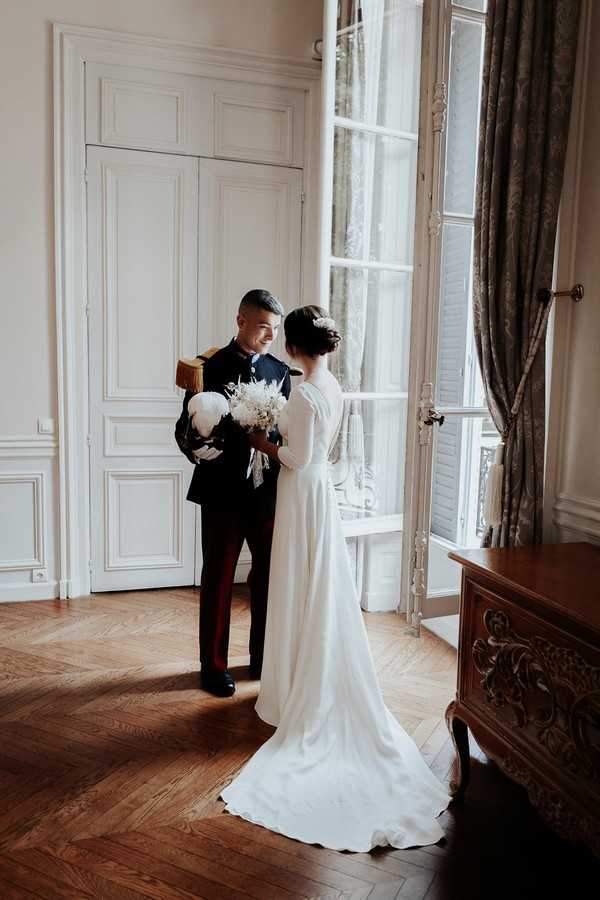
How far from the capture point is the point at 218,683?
10.6ft

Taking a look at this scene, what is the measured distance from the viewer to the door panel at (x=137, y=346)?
14.2 ft

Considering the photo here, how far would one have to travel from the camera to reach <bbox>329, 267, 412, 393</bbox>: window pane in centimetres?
378

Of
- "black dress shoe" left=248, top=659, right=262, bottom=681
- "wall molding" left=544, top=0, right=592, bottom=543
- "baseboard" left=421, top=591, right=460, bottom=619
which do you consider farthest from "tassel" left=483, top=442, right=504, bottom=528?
"black dress shoe" left=248, top=659, right=262, bottom=681

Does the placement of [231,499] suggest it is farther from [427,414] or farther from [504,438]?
[504,438]

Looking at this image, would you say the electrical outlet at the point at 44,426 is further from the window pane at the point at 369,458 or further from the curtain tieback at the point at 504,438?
the curtain tieback at the point at 504,438

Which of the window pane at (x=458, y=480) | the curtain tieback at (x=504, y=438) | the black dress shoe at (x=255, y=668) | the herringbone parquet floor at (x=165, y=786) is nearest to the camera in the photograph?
the herringbone parquet floor at (x=165, y=786)

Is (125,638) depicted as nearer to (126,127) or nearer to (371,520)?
(371,520)

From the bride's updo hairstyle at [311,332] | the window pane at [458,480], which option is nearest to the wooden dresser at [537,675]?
the window pane at [458,480]

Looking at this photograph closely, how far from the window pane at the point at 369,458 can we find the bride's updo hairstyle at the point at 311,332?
3.90 feet

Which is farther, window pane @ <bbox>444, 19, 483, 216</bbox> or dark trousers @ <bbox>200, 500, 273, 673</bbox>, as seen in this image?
dark trousers @ <bbox>200, 500, 273, 673</bbox>

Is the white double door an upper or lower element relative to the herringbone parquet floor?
upper

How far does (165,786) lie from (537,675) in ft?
4.14

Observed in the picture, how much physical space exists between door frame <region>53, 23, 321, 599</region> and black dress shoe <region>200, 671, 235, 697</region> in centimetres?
149

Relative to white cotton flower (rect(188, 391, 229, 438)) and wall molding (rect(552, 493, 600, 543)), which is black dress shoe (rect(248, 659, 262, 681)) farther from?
Result: wall molding (rect(552, 493, 600, 543))
